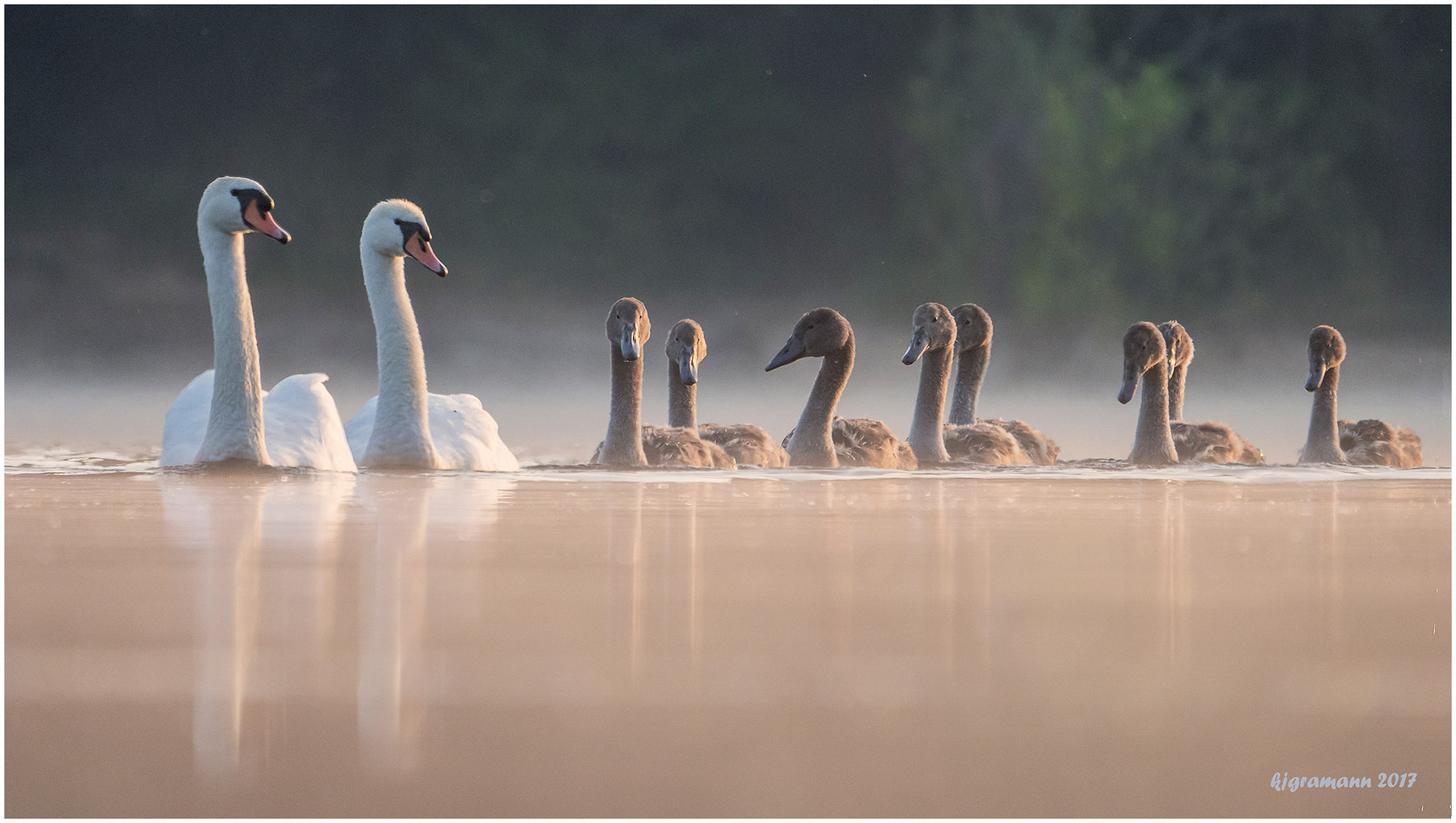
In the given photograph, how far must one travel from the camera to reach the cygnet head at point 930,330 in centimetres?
1052

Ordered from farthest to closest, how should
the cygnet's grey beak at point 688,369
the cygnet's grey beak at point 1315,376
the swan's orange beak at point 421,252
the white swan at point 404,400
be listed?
the cygnet's grey beak at point 1315,376 < the cygnet's grey beak at point 688,369 < the swan's orange beak at point 421,252 < the white swan at point 404,400

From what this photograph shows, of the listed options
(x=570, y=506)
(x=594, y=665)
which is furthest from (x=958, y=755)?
(x=570, y=506)

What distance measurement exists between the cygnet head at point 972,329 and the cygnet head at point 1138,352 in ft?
5.51

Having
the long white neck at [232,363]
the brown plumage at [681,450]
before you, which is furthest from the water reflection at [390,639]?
the brown plumage at [681,450]

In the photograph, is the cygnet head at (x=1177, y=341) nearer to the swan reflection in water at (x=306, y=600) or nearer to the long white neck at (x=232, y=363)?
the long white neck at (x=232, y=363)

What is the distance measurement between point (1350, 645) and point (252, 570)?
211cm

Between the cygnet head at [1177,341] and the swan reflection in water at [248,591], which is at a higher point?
the cygnet head at [1177,341]

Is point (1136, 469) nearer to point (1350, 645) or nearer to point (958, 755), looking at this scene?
point (1350, 645)

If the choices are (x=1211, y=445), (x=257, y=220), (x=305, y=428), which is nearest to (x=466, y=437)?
(x=305, y=428)

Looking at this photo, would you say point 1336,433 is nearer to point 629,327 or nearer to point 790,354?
point 790,354

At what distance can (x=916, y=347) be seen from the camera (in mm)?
10500

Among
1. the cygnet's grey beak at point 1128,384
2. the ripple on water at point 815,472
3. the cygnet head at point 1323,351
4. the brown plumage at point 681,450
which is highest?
the cygnet head at point 1323,351

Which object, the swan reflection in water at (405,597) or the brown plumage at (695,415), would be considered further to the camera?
the brown plumage at (695,415)

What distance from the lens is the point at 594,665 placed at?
1.99m
